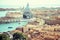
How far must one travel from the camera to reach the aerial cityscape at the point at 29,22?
2615 mm

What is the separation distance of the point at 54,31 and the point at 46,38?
197 millimetres

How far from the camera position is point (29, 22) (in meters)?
2.70

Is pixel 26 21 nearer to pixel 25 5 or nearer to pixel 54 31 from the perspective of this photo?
pixel 25 5

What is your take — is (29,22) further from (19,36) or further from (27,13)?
(19,36)

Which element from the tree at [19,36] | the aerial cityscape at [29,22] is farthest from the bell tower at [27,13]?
the tree at [19,36]

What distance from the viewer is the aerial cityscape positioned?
2.62 m

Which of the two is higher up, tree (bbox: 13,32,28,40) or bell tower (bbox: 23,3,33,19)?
bell tower (bbox: 23,3,33,19)

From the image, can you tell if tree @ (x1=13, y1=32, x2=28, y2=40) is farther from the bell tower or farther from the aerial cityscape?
the bell tower

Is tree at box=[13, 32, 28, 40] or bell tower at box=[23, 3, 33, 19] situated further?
bell tower at box=[23, 3, 33, 19]

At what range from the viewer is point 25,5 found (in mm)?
2727

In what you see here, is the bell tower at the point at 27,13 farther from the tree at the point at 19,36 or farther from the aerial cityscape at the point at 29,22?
the tree at the point at 19,36

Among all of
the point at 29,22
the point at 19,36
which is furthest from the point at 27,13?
the point at 19,36

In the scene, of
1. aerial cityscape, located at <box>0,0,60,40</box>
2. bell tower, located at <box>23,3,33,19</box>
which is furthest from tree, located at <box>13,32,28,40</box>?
bell tower, located at <box>23,3,33,19</box>

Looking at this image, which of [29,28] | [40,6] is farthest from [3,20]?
[40,6]
